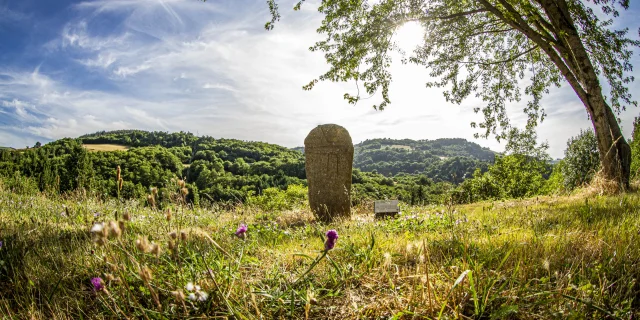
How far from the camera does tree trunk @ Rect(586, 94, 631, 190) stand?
8.74 metres

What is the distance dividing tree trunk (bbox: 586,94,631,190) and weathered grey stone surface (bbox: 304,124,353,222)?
Result: 7.15 meters

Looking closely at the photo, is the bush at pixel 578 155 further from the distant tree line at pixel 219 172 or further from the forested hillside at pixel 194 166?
the forested hillside at pixel 194 166

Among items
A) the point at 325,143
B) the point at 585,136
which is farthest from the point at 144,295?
the point at 585,136

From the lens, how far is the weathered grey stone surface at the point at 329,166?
9406 millimetres

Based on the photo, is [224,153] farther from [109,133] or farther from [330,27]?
[330,27]

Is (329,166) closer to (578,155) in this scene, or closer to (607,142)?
(607,142)

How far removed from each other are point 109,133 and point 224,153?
5045 centimetres

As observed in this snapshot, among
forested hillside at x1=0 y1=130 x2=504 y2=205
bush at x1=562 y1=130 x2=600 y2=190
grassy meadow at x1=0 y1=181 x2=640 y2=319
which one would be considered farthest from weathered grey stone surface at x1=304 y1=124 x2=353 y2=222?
bush at x1=562 y1=130 x2=600 y2=190

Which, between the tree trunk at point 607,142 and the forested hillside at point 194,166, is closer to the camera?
the tree trunk at point 607,142

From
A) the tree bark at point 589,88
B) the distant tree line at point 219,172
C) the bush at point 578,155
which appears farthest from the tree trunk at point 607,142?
the bush at point 578,155

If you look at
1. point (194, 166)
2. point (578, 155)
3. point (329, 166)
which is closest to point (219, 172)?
point (194, 166)

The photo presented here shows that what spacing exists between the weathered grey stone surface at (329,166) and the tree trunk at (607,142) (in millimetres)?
7148

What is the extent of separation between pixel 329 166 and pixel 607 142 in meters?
8.03

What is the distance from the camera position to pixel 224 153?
3440 inches
